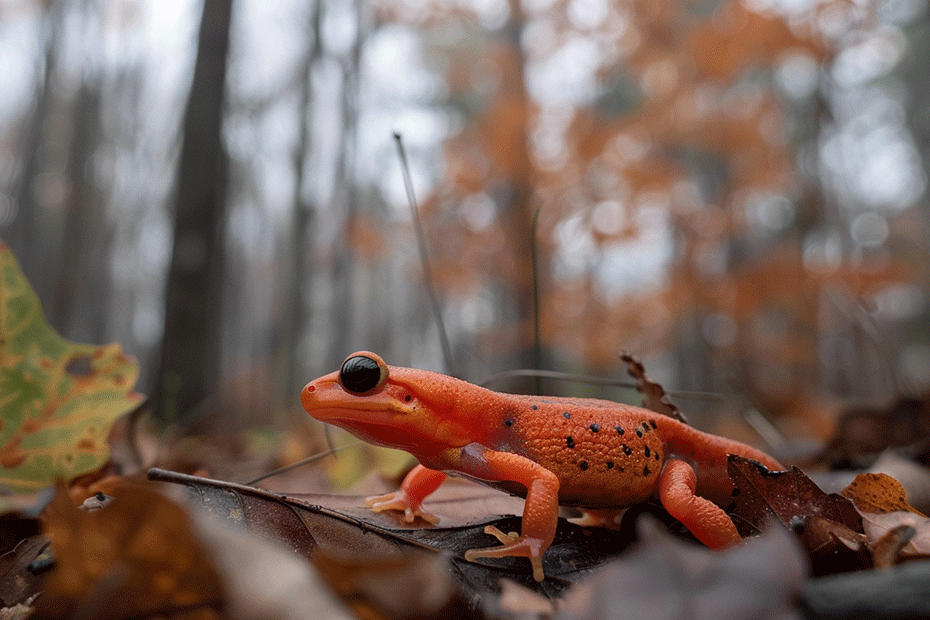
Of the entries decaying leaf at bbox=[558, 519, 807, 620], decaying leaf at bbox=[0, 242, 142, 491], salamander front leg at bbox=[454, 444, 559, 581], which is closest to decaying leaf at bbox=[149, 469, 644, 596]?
salamander front leg at bbox=[454, 444, 559, 581]

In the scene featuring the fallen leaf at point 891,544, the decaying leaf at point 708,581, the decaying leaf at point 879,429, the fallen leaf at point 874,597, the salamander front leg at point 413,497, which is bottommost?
the decaying leaf at point 879,429

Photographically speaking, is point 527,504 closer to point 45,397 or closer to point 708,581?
point 708,581

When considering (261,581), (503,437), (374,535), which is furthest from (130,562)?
(503,437)

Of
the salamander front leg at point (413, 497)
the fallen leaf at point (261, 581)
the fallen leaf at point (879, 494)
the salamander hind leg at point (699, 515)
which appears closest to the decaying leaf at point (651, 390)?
the salamander hind leg at point (699, 515)

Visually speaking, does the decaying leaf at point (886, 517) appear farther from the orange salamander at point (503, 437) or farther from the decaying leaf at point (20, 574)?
the decaying leaf at point (20, 574)

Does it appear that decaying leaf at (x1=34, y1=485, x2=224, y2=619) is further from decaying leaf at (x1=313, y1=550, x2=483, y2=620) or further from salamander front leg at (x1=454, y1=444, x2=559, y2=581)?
salamander front leg at (x1=454, y1=444, x2=559, y2=581)

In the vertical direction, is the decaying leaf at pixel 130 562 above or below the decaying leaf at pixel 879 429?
above

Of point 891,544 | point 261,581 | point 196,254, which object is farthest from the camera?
point 196,254
